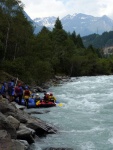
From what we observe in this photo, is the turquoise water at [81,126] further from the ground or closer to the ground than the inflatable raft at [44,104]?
closer to the ground

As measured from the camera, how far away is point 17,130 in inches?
515

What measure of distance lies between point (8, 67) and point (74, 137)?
18.9m

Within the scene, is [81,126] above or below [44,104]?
below

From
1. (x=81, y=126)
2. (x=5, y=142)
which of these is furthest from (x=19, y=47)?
(x=5, y=142)

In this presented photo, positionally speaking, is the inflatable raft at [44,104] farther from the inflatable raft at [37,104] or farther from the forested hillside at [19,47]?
the forested hillside at [19,47]

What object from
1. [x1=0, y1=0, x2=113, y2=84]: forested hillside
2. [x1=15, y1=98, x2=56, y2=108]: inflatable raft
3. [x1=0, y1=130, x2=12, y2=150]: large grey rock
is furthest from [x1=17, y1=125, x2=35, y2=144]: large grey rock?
[x1=0, y1=0, x2=113, y2=84]: forested hillside

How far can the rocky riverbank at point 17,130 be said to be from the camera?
1049cm

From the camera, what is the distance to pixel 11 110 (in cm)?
1535

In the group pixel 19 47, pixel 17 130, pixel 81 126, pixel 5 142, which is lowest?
pixel 81 126

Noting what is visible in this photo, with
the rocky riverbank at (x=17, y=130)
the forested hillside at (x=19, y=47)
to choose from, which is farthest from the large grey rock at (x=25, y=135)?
the forested hillside at (x=19, y=47)

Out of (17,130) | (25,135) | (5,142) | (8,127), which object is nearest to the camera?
(5,142)

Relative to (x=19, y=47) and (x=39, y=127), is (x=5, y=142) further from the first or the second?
(x=19, y=47)

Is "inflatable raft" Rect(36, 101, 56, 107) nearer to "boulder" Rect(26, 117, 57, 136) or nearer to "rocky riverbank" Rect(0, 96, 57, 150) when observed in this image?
"rocky riverbank" Rect(0, 96, 57, 150)

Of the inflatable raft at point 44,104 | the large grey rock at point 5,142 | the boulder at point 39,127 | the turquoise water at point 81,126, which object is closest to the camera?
the large grey rock at point 5,142
